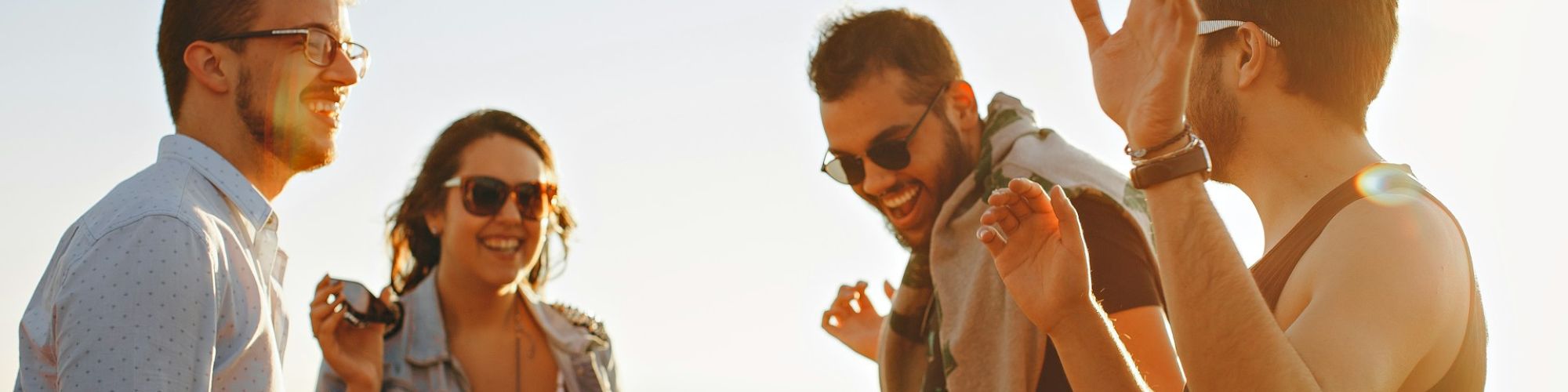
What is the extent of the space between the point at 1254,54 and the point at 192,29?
2.55 metres

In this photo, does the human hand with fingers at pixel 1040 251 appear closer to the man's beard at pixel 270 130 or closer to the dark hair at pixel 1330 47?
the dark hair at pixel 1330 47

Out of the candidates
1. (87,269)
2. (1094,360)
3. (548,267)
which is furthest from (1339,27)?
(548,267)

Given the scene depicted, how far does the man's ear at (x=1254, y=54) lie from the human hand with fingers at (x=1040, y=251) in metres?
0.43

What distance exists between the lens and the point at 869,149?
4527mm

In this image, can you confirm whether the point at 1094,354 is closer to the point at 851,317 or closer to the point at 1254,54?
the point at 1254,54

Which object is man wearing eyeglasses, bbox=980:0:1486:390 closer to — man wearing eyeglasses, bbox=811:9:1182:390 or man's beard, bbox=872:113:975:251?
man wearing eyeglasses, bbox=811:9:1182:390

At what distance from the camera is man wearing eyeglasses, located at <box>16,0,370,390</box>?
2.63 metres

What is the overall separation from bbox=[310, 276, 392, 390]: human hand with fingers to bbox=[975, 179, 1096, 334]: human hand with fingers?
10.5 ft

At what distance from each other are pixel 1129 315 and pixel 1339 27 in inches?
40.4

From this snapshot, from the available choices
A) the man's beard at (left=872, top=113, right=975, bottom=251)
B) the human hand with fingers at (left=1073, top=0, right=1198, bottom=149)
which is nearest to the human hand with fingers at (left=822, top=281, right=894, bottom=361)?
the man's beard at (left=872, top=113, right=975, bottom=251)

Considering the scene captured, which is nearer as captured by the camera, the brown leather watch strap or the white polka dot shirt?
the brown leather watch strap

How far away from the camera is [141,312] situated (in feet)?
8.68

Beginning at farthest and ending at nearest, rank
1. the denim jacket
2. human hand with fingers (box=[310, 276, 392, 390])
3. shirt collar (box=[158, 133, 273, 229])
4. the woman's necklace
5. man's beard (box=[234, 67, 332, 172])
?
1. the woman's necklace
2. the denim jacket
3. human hand with fingers (box=[310, 276, 392, 390])
4. man's beard (box=[234, 67, 332, 172])
5. shirt collar (box=[158, 133, 273, 229])

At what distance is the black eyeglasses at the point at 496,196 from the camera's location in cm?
559
